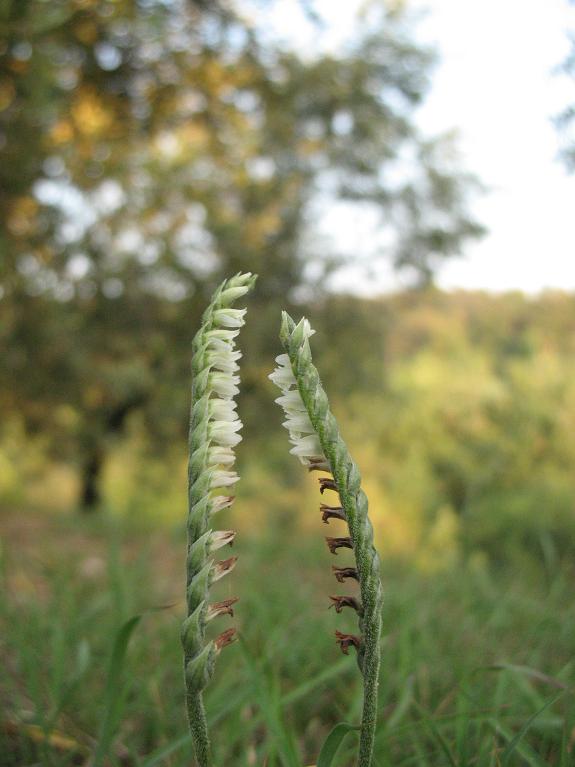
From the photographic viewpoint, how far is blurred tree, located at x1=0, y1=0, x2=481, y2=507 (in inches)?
204

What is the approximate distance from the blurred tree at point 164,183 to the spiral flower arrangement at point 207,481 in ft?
11.8

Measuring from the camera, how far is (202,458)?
0.63 meters

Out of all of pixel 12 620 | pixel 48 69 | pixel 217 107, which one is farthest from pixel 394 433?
pixel 12 620

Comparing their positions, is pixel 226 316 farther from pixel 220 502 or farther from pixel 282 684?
pixel 282 684

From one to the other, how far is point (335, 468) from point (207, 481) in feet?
0.40

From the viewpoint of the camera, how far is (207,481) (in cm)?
63

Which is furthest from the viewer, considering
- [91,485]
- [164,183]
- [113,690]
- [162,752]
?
[91,485]

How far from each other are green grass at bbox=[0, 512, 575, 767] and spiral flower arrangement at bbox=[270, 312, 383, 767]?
177mm

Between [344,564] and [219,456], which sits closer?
[219,456]

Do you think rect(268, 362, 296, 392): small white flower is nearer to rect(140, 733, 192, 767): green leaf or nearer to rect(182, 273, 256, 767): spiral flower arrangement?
rect(182, 273, 256, 767): spiral flower arrangement

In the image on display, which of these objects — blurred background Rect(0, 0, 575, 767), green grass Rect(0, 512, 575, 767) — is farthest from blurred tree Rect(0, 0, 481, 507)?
green grass Rect(0, 512, 575, 767)

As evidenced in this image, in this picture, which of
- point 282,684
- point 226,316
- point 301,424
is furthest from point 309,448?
point 282,684

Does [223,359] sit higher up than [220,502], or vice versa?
[223,359]

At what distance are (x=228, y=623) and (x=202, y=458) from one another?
237 centimetres
